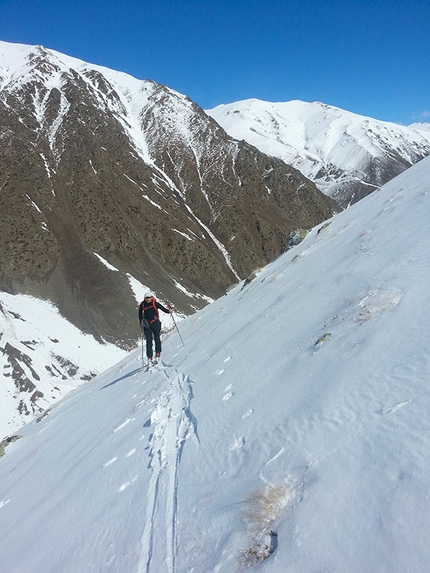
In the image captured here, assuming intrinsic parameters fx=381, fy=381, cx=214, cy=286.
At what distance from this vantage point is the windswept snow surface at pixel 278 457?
107 inches

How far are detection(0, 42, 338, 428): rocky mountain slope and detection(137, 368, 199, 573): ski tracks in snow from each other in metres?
29.9

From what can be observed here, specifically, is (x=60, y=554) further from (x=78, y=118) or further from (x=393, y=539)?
(x=78, y=118)

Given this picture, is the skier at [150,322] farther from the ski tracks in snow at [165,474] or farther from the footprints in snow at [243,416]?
the footprints in snow at [243,416]

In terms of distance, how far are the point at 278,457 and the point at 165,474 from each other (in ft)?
5.35

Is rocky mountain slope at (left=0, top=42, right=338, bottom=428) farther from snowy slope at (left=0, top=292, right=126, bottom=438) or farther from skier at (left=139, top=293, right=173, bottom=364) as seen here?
skier at (left=139, top=293, right=173, bottom=364)

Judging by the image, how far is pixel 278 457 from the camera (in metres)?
3.65

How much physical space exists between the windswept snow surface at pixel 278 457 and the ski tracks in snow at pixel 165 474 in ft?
0.07

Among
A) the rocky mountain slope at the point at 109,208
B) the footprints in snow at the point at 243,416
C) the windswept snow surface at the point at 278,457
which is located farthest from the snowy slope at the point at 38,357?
the footprints in snow at the point at 243,416

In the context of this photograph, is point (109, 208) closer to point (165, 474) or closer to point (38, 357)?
point (38, 357)

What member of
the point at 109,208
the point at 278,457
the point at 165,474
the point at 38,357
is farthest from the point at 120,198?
the point at 278,457

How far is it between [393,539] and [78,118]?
111 metres

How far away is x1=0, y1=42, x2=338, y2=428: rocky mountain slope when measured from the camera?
2227 inches

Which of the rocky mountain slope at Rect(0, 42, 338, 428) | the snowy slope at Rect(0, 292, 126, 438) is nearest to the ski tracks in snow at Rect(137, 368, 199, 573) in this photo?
the snowy slope at Rect(0, 292, 126, 438)

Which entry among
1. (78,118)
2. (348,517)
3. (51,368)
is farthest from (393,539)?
(78,118)
